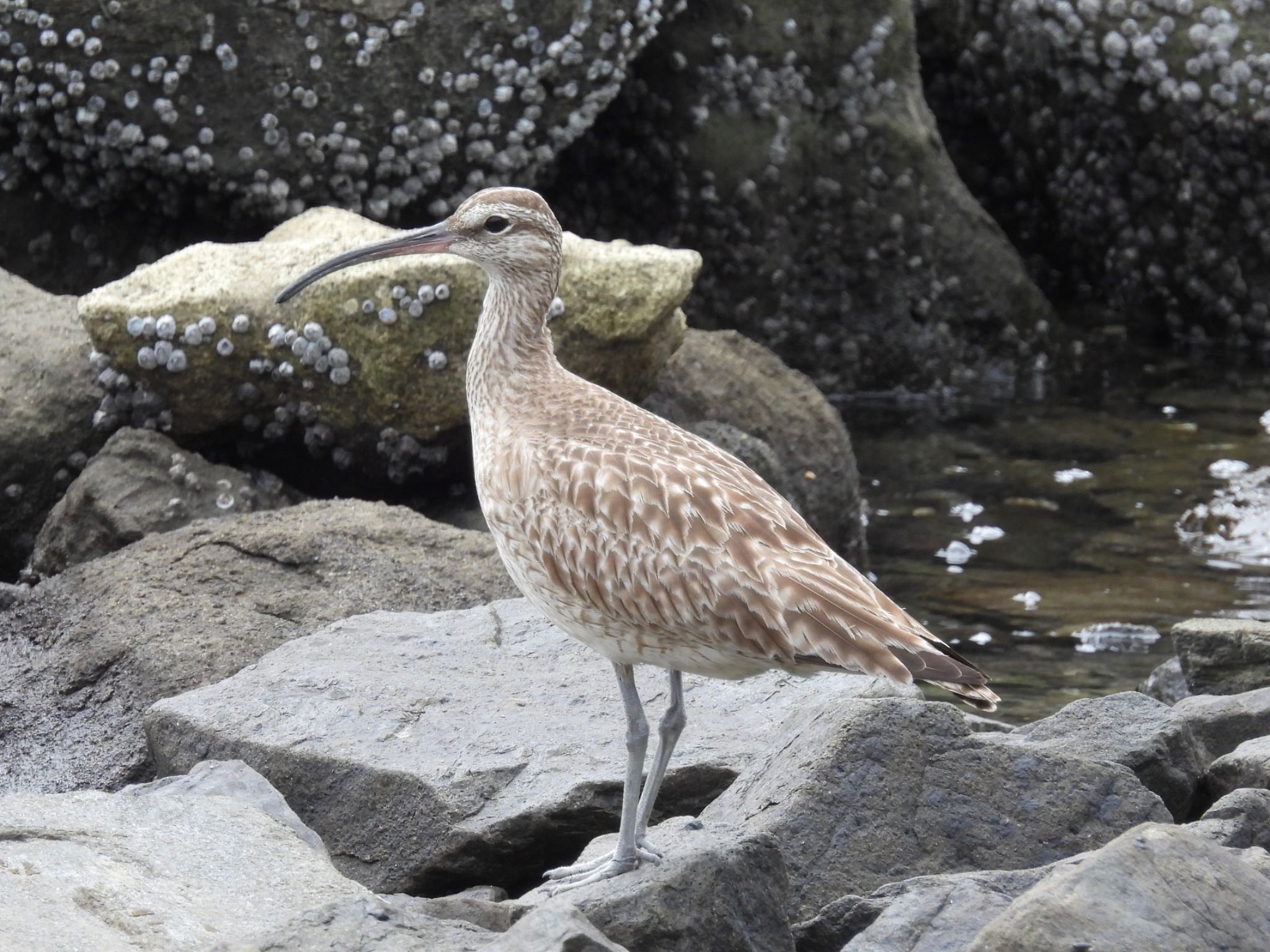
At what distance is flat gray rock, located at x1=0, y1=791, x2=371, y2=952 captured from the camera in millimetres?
4238

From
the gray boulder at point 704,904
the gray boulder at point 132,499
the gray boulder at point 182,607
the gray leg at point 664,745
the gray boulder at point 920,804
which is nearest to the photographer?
the gray boulder at point 704,904

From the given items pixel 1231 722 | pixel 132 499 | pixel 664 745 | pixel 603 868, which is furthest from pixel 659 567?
pixel 132 499

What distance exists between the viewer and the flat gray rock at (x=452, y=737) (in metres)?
5.58

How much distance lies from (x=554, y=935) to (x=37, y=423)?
5.32 m

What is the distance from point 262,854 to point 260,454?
4173 mm

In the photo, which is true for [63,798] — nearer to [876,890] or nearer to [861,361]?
[876,890]

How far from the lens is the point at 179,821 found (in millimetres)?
4922

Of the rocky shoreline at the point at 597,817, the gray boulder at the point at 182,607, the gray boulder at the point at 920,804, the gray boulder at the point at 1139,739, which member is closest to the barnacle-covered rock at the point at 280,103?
the gray boulder at the point at 182,607

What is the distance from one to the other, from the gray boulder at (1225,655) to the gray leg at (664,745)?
2.77 metres

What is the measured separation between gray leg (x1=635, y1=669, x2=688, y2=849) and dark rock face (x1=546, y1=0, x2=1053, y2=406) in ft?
23.7

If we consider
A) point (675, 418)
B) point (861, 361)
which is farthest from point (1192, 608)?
point (861, 361)

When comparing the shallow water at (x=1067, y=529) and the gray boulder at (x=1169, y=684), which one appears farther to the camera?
the shallow water at (x=1067, y=529)

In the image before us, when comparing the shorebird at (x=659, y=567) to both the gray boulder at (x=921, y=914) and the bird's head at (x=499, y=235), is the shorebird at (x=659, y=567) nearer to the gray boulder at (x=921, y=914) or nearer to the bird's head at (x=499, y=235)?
the gray boulder at (x=921, y=914)

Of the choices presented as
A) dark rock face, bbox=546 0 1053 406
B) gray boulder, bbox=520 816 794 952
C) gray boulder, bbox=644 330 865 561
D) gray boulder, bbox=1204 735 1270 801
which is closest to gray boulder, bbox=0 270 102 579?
gray boulder, bbox=644 330 865 561
